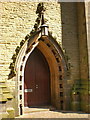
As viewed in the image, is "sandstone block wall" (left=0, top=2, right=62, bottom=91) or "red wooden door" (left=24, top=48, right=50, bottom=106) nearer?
"sandstone block wall" (left=0, top=2, right=62, bottom=91)

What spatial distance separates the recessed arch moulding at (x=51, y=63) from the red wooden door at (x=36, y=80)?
25 cm

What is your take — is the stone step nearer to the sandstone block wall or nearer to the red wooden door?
the red wooden door

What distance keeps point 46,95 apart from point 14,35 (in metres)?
3.21

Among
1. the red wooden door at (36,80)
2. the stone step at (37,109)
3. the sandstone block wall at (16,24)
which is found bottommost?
the stone step at (37,109)

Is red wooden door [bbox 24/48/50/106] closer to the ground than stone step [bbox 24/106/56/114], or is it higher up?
higher up

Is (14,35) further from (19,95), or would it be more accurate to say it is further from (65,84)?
(65,84)

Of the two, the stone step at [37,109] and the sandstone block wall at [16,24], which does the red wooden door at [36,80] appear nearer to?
the stone step at [37,109]

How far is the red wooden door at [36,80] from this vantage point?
292 inches

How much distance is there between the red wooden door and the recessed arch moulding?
0.81 feet

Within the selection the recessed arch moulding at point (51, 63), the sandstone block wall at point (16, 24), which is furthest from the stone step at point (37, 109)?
the sandstone block wall at point (16, 24)

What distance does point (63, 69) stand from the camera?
7.19 metres

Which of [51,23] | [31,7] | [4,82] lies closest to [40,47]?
[51,23]

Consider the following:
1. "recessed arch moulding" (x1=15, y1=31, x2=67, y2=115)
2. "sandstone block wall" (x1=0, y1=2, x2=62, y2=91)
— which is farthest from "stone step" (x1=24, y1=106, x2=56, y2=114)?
"sandstone block wall" (x1=0, y1=2, x2=62, y2=91)

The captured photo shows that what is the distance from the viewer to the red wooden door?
24.3ft
